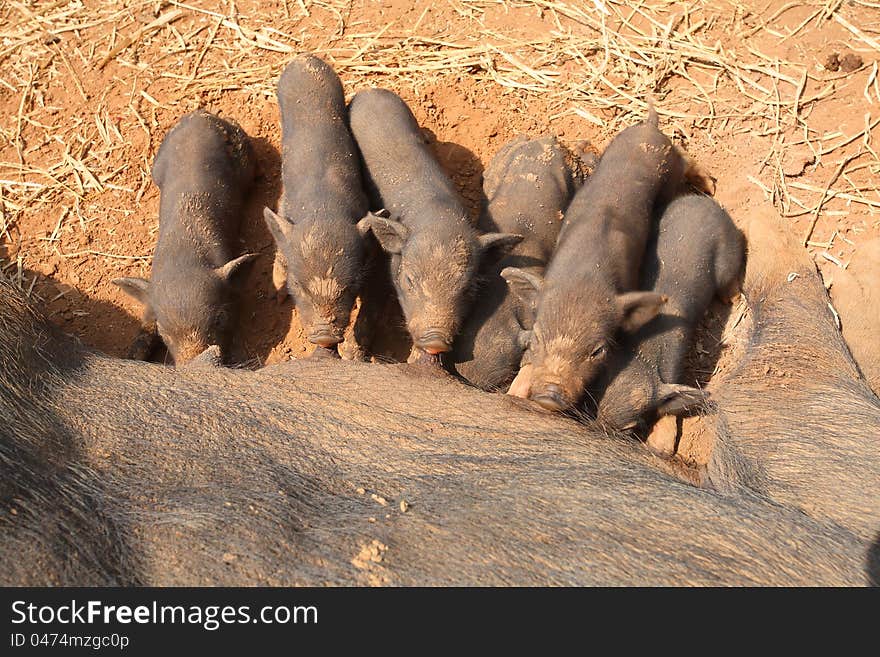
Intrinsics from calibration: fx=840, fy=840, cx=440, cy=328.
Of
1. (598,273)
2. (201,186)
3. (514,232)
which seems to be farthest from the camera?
(201,186)

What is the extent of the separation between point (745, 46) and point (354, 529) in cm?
367

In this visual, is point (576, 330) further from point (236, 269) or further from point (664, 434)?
point (236, 269)

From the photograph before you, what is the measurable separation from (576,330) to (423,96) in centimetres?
197

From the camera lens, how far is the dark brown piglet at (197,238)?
3.83 m

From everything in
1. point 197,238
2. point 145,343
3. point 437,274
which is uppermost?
point 437,274

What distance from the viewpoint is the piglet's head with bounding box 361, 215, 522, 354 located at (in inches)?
140

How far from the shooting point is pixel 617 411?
133 inches

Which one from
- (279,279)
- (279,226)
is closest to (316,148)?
(279,226)

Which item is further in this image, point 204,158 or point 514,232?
point 204,158

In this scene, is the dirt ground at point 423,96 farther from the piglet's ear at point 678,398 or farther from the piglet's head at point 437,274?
the piglet's head at point 437,274

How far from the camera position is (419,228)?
376 cm

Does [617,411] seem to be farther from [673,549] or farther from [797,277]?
[673,549]
